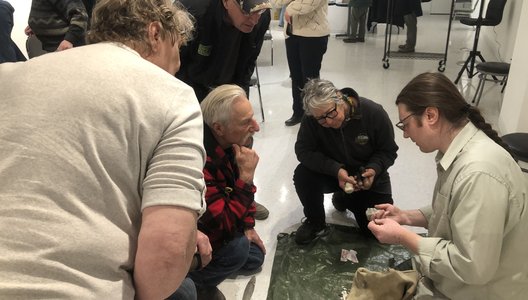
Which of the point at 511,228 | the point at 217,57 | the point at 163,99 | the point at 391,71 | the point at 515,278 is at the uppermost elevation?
the point at 163,99

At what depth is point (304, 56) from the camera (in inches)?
143

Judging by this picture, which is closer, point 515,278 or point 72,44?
point 515,278

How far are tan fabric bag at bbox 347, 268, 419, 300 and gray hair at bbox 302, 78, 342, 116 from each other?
31.0 inches

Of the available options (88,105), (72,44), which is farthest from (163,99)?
(72,44)

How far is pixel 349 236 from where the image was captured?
2.43 meters

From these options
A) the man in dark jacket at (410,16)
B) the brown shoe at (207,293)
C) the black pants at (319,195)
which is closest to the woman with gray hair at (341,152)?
the black pants at (319,195)

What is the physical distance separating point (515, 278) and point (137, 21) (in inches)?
A: 49.5

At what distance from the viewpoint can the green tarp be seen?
2068 mm

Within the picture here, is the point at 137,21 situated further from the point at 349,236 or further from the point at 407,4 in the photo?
the point at 407,4

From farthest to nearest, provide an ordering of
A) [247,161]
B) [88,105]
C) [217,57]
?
[217,57] < [247,161] < [88,105]

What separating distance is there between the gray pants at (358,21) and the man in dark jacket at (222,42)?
499 cm

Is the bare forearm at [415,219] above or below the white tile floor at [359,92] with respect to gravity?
above

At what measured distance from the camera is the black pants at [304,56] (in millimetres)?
3576

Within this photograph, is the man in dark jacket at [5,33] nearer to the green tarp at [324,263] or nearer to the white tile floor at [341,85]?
the white tile floor at [341,85]
